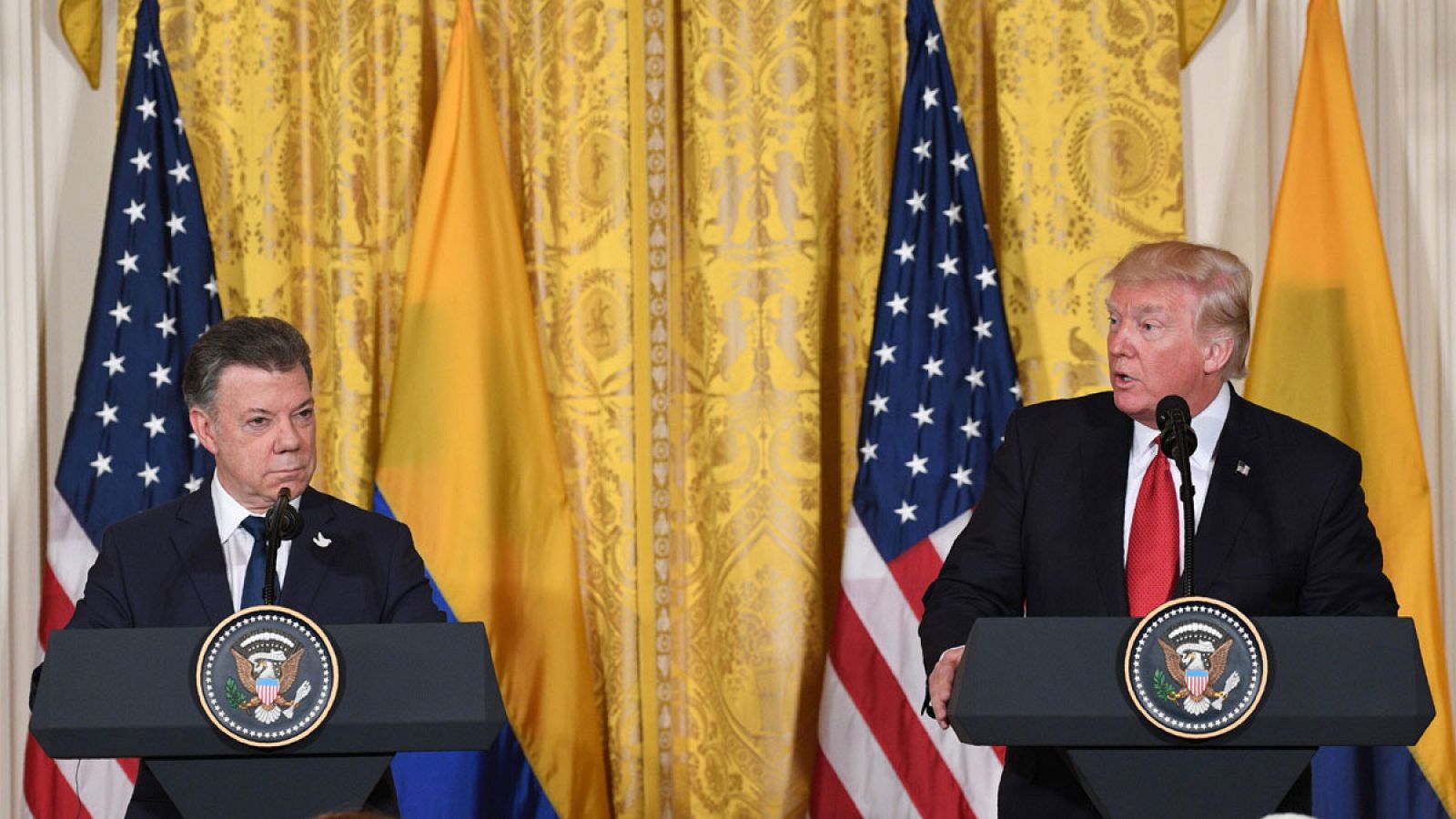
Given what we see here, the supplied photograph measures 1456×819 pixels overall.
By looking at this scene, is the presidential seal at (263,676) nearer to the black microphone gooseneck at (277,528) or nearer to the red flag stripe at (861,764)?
the black microphone gooseneck at (277,528)

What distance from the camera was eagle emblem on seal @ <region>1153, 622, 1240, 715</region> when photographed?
2094 mm

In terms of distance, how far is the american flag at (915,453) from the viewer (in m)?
4.42

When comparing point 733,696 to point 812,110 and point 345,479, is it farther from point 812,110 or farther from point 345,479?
point 812,110

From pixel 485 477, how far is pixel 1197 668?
2.64 meters

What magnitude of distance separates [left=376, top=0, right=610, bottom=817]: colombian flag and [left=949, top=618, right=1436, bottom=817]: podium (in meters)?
2.41

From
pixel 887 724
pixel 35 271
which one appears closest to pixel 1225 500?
pixel 887 724

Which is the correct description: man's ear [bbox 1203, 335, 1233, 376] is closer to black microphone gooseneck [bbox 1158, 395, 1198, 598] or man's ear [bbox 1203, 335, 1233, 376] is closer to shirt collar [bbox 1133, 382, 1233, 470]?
shirt collar [bbox 1133, 382, 1233, 470]

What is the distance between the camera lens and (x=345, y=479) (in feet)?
15.4

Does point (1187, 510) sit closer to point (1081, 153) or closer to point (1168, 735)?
point (1168, 735)

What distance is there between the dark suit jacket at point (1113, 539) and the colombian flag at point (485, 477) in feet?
6.15

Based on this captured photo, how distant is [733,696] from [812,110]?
169 centimetres

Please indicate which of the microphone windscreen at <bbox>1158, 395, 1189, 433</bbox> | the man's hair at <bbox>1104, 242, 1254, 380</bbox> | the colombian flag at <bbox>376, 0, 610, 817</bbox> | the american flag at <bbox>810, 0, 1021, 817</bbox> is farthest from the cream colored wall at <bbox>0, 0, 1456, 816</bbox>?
the microphone windscreen at <bbox>1158, 395, 1189, 433</bbox>

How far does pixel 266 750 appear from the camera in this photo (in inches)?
86.7

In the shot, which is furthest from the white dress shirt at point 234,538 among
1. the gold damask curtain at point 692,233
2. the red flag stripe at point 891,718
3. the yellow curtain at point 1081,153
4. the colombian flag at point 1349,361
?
the colombian flag at point 1349,361
